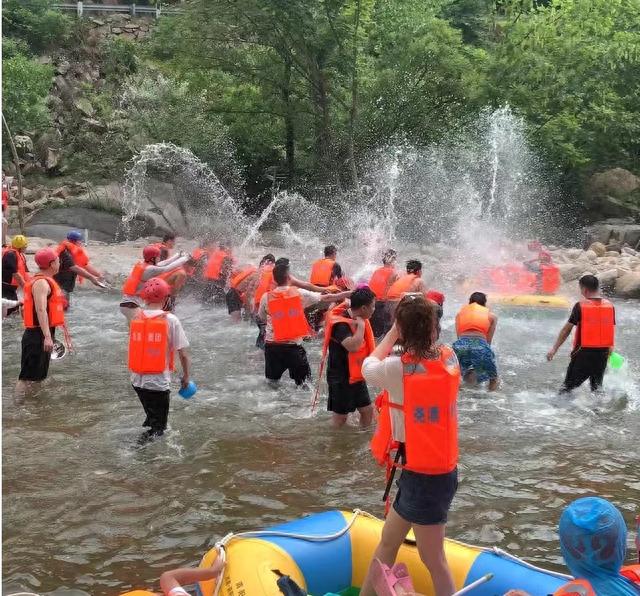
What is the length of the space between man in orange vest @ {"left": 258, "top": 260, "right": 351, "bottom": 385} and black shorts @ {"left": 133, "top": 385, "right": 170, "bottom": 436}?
5.46ft

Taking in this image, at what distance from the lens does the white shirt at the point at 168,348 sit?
19.1 feet

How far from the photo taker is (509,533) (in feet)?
16.6

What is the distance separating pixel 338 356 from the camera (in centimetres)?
643

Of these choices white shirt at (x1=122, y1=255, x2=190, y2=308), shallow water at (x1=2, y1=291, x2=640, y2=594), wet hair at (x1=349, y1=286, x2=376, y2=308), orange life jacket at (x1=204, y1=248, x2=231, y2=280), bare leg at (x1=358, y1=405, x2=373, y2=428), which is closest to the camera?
shallow water at (x1=2, y1=291, x2=640, y2=594)

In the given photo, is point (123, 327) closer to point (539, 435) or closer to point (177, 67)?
point (539, 435)

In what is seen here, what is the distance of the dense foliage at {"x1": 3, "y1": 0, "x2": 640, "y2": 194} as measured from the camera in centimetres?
2208

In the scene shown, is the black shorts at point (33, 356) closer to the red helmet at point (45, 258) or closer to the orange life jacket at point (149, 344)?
the red helmet at point (45, 258)

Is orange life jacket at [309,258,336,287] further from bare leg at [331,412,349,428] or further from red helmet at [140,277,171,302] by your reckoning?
red helmet at [140,277,171,302]

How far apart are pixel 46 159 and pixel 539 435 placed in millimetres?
23399

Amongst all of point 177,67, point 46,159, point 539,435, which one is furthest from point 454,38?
point 539,435

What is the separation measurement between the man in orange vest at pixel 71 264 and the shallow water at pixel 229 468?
188cm

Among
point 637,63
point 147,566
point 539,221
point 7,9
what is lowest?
point 147,566

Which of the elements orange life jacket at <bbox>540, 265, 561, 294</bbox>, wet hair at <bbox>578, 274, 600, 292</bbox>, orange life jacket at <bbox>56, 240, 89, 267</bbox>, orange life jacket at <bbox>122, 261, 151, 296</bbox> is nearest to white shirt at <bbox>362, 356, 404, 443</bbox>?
wet hair at <bbox>578, 274, 600, 292</bbox>

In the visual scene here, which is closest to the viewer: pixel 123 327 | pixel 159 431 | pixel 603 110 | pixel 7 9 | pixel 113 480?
pixel 113 480
